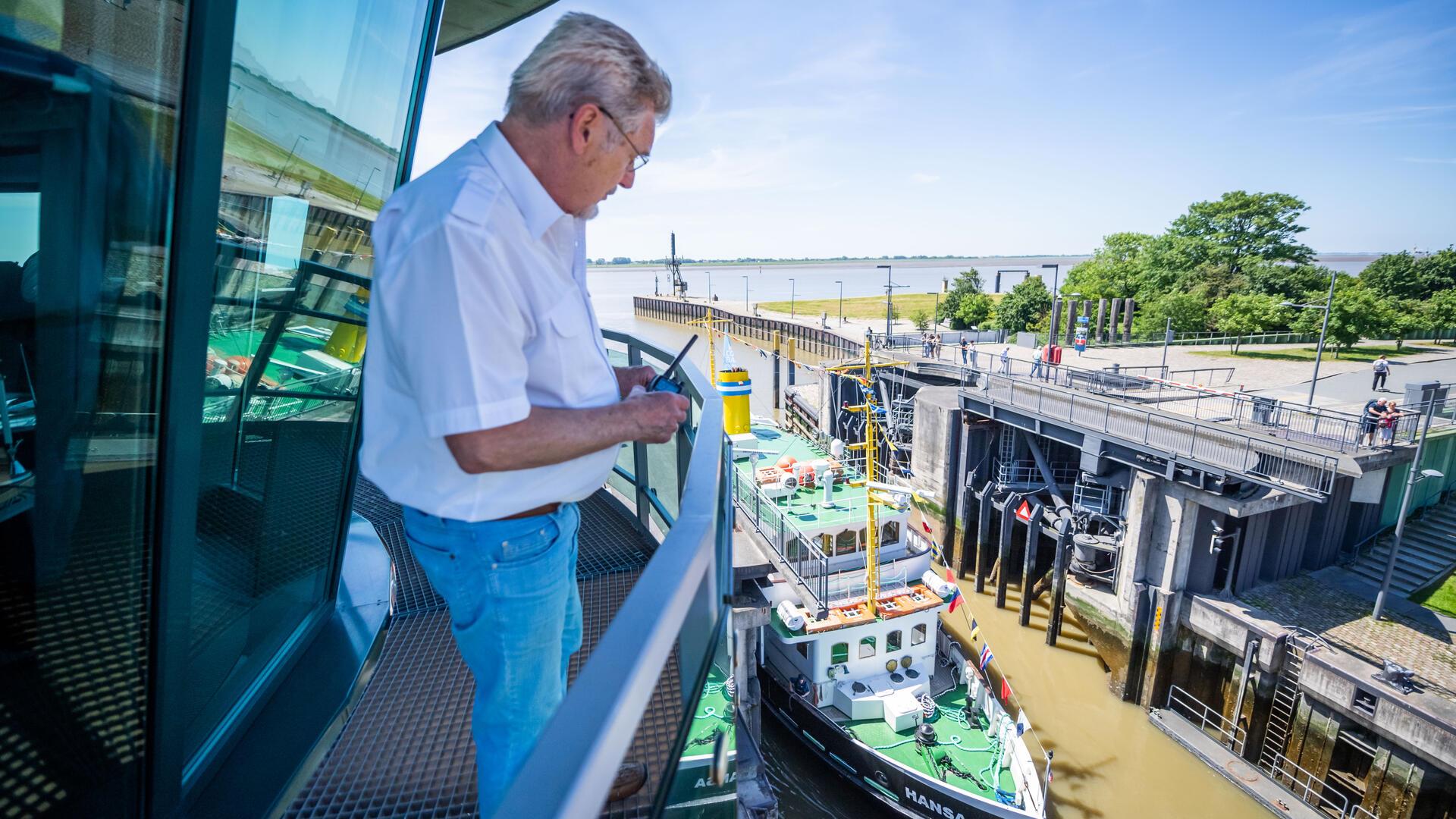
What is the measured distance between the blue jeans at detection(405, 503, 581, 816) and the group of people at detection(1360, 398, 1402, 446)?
1928 cm

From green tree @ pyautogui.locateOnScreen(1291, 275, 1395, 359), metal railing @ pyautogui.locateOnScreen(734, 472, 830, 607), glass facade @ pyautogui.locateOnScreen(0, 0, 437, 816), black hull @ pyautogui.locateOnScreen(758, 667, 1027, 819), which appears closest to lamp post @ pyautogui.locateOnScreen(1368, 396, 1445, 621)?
black hull @ pyautogui.locateOnScreen(758, 667, 1027, 819)

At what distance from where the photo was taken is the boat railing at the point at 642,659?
2.56 ft

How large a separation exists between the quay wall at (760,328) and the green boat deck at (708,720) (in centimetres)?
3864

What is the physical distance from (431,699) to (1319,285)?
51.7 meters

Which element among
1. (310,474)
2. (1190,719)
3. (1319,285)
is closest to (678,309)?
(1319,285)

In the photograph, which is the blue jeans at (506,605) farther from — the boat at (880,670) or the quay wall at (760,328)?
the quay wall at (760,328)

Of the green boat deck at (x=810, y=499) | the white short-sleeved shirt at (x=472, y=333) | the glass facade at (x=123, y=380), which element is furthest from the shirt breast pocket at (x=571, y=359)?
the green boat deck at (x=810, y=499)

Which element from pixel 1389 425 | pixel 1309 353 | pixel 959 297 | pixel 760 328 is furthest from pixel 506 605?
pixel 760 328

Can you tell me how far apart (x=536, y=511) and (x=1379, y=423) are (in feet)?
64.0

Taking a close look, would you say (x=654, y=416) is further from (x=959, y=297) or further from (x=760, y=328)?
(x=760, y=328)

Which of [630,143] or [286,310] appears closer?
[630,143]

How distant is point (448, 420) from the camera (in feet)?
4.17

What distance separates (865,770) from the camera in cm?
1290

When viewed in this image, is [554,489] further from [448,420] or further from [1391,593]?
[1391,593]
